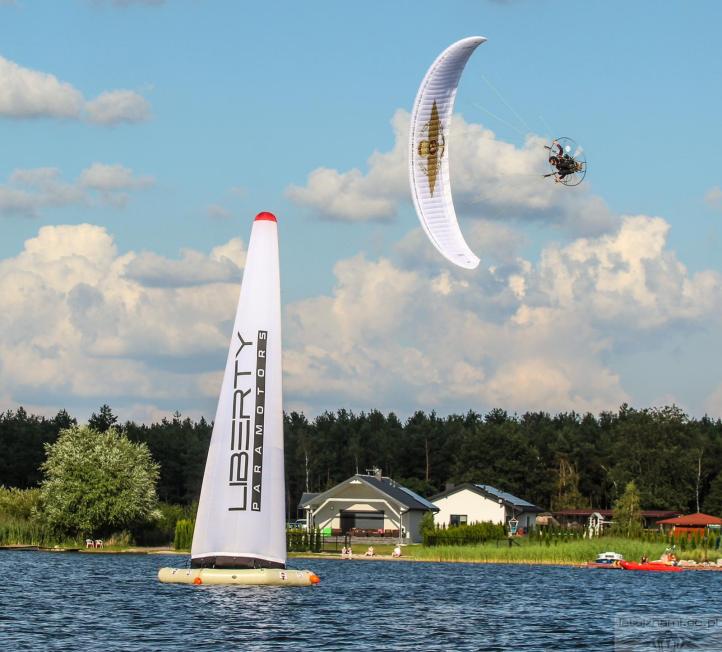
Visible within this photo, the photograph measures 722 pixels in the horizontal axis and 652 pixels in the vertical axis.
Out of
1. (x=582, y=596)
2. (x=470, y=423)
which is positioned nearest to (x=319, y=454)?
(x=470, y=423)

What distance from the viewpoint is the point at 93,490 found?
77562mm

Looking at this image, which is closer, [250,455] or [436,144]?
[436,144]

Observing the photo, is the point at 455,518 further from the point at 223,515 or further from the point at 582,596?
the point at 223,515

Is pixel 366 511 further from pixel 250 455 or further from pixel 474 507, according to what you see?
pixel 250 455

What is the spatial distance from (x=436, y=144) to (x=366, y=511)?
59.2m

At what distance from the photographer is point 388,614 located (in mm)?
40656

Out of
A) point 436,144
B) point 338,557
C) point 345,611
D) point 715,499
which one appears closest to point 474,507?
point 338,557

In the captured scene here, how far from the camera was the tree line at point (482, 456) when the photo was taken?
13075cm

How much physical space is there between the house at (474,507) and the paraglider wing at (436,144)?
62.2 meters

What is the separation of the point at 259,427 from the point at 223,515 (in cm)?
314

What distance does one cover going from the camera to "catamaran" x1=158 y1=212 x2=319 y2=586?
142 ft

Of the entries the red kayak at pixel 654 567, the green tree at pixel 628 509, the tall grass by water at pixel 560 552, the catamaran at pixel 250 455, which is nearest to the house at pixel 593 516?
the green tree at pixel 628 509

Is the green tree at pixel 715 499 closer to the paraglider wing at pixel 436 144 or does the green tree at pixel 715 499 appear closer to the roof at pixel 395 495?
the roof at pixel 395 495

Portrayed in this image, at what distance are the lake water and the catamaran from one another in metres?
1.20
